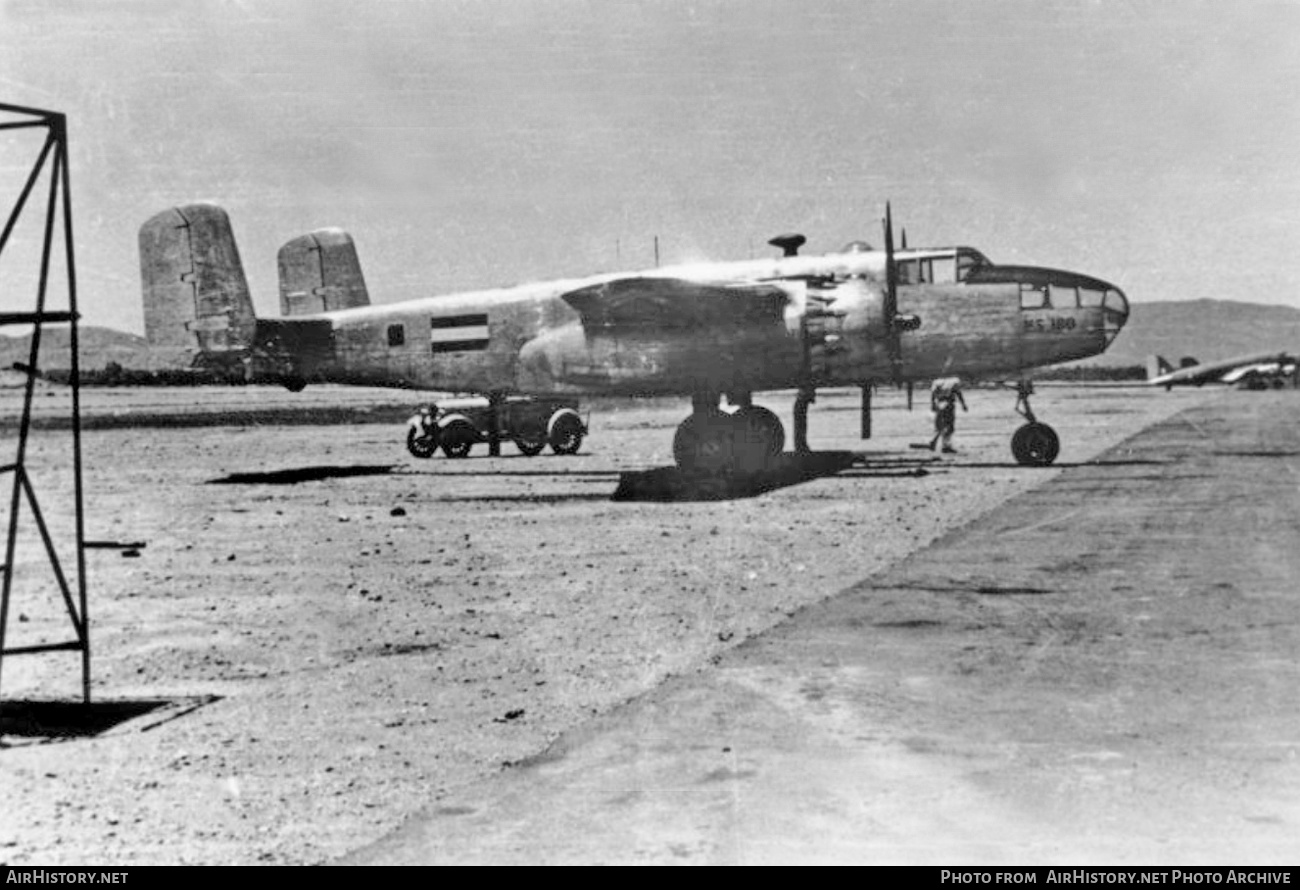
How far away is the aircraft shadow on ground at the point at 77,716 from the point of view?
7.21m

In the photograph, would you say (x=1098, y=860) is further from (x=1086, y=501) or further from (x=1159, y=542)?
(x=1086, y=501)

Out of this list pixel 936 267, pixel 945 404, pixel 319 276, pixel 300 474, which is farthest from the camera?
pixel 319 276

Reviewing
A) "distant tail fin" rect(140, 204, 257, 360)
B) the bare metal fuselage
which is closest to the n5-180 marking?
the bare metal fuselage

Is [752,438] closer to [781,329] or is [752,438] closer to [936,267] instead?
[781,329]

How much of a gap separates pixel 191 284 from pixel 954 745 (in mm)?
23192

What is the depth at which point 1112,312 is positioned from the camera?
24.4 m

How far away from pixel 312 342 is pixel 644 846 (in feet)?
77.8

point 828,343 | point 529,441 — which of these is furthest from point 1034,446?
point 529,441

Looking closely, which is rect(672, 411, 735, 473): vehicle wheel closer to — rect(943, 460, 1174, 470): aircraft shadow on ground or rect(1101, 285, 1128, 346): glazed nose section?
rect(943, 460, 1174, 470): aircraft shadow on ground

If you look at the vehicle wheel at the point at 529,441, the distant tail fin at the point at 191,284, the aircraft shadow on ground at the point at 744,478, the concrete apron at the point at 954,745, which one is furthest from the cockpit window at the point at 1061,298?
the distant tail fin at the point at 191,284

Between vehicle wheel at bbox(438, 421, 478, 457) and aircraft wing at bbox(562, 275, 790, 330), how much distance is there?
849 centimetres

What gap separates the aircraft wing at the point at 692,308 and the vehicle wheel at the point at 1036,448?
5.33 m

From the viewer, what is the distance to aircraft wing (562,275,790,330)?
23.3 metres

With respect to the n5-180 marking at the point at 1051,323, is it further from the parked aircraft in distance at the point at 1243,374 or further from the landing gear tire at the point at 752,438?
the parked aircraft in distance at the point at 1243,374
